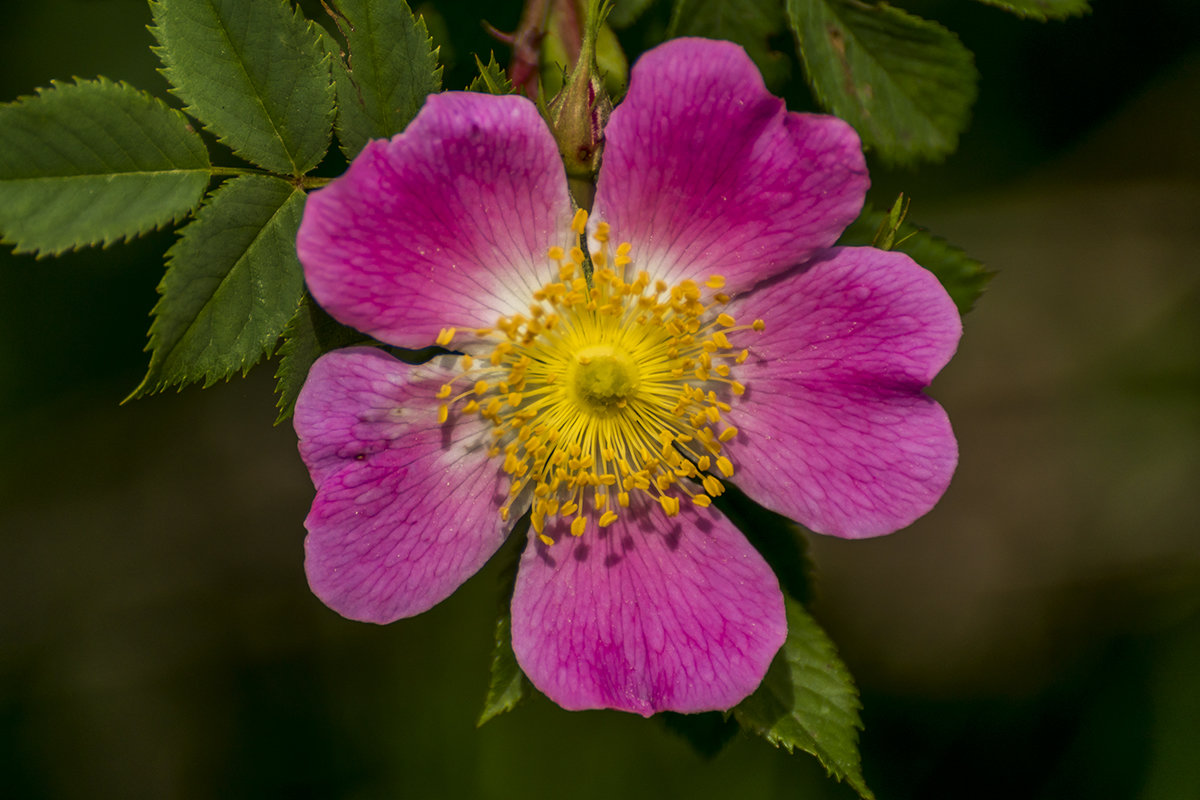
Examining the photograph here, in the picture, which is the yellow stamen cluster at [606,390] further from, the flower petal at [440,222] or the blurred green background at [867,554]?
the blurred green background at [867,554]

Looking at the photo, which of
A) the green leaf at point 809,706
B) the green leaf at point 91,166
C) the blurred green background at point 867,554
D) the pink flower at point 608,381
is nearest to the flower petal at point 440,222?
the pink flower at point 608,381

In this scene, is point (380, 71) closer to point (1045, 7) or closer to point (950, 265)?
point (950, 265)

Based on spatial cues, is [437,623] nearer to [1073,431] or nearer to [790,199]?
[790,199]

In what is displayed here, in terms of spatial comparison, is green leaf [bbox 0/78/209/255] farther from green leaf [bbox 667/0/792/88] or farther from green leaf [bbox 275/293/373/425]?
green leaf [bbox 667/0/792/88]

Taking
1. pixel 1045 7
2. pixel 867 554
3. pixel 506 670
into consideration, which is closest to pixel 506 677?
pixel 506 670

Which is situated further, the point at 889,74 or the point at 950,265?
the point at 889,74

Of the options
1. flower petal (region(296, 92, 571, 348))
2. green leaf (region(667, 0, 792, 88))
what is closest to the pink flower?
flower petal (region(296, 92, 571, 348))

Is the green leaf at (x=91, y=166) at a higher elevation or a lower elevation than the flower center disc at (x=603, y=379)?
higher
